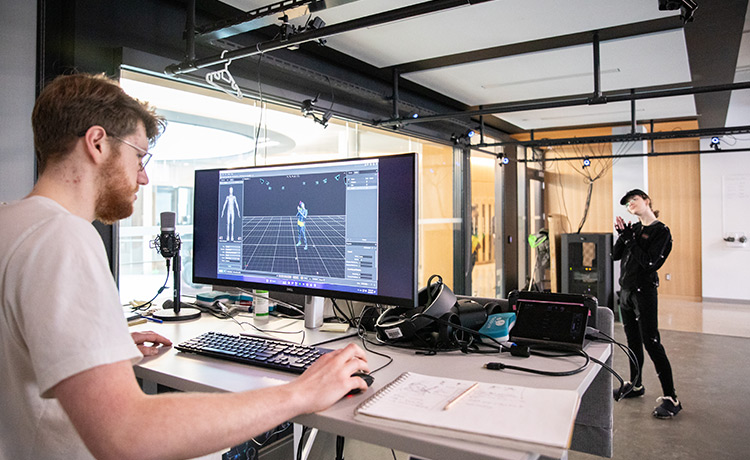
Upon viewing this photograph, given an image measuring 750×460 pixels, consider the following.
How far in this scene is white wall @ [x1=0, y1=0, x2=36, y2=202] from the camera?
211 cm

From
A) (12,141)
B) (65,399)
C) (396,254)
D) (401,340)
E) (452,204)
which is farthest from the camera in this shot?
(452,204)

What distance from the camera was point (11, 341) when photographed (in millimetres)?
800

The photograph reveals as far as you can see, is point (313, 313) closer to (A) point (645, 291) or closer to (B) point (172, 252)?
(B) point (172, 252)

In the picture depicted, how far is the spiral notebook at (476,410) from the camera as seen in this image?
2.59ft

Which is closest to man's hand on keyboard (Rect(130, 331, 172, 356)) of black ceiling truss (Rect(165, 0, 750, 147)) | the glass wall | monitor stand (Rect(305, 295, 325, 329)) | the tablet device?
monitor stand (Rect(305, 295, 325, 329))

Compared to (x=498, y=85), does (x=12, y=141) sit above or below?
below

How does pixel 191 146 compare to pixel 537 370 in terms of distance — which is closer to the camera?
pixel 537 370

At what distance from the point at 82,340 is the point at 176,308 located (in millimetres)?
1280

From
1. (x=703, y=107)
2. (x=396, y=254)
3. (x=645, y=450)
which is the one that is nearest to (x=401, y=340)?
(x=396, y=254)

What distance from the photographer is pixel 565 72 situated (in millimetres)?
4477

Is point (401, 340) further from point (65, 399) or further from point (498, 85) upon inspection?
point (498, 85)

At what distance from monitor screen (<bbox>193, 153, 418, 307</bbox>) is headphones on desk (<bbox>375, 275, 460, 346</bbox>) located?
4.6 inches

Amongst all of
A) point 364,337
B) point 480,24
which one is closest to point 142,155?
point 364,337

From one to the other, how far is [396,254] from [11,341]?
86cm
